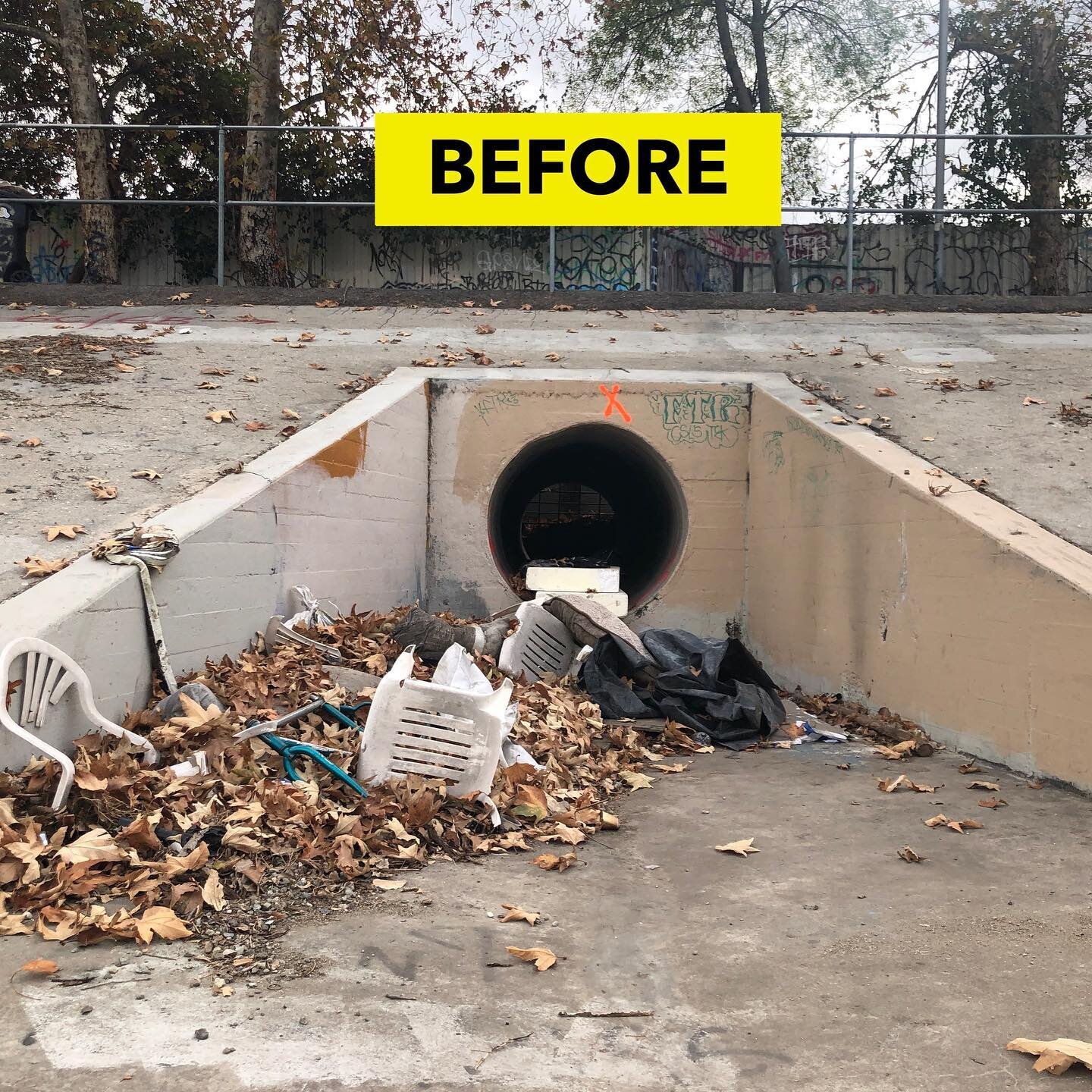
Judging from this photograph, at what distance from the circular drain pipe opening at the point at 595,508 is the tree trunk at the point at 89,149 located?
6975mm

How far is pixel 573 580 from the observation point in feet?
30.0

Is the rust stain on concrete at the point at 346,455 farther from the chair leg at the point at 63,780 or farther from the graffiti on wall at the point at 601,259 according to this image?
the graffiti on wall at the point at 601,259

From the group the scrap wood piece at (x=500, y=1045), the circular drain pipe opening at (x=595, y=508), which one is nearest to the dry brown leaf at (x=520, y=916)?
the scrap wood piece at (x=500, y=1045)

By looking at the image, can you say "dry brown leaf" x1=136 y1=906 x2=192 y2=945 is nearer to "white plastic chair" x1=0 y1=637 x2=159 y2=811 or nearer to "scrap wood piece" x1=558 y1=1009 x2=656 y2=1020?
"white plastic chair" x1=0 y1=637 x2=159 y2=811

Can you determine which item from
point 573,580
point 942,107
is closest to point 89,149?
point 573,580

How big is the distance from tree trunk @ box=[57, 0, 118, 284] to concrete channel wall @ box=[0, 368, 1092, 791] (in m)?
7.90

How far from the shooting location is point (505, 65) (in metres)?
16.7

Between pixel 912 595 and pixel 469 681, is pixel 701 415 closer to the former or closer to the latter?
pixel 912 595

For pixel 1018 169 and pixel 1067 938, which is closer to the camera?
pixel 1067 938

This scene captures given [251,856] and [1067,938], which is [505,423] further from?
[1067,938]

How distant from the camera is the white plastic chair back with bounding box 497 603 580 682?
7230 mm

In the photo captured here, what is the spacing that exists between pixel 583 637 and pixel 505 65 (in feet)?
39.8

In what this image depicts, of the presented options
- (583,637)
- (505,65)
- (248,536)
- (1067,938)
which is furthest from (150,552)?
(505,65)

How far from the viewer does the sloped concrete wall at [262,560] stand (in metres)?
4.75
